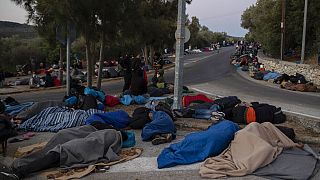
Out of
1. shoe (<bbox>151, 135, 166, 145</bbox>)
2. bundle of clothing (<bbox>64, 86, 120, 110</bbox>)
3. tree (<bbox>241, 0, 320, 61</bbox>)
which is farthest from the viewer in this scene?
tree (<bbox>241, 0, 320, 61</bbox>)

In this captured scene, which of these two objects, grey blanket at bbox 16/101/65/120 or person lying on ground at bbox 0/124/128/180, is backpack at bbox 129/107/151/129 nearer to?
person lying on ground at bbox 0/124/128/180

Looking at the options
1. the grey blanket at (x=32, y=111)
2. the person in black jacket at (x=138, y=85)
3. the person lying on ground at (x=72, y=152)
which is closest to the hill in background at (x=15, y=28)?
the person in black jacket at (x=138, y=85)

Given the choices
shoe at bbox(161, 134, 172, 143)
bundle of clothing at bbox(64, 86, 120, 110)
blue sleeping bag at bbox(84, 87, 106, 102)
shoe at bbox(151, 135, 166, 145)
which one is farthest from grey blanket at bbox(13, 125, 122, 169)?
blue sleeping bag at bbox(84, 87, 106, 102)

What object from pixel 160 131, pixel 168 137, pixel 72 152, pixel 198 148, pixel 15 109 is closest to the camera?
pixel 72 152

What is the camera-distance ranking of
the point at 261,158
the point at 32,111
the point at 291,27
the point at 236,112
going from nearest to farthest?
the point at 261,158
the point at 236,112
the point at 32,111
the point at 291,27

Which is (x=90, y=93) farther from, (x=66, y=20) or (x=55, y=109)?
(x=66, y=20)

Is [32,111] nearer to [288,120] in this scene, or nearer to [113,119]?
[113,119]

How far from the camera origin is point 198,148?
671cm

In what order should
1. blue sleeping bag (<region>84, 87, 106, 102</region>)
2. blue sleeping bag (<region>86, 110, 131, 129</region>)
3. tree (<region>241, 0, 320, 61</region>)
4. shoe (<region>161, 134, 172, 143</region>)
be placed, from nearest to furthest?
shoe (<region>161, 134, 172, 143</region>), blue sleeping bag (<region>86, 110, 131, 129</region>), blue sleeping bag (<region>84, 87, 106, 102</region>), tree (<region>241, 0, 320, 61</region>)

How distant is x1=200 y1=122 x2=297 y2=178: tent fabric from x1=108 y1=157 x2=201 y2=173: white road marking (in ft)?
0.95

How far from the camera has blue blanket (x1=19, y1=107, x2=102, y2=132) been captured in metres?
9.24

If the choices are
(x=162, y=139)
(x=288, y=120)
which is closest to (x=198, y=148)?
(x=162, y=139)

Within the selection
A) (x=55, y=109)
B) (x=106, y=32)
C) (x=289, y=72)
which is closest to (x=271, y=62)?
(x=289, y=72)

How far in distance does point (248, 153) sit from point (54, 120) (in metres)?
5.16
